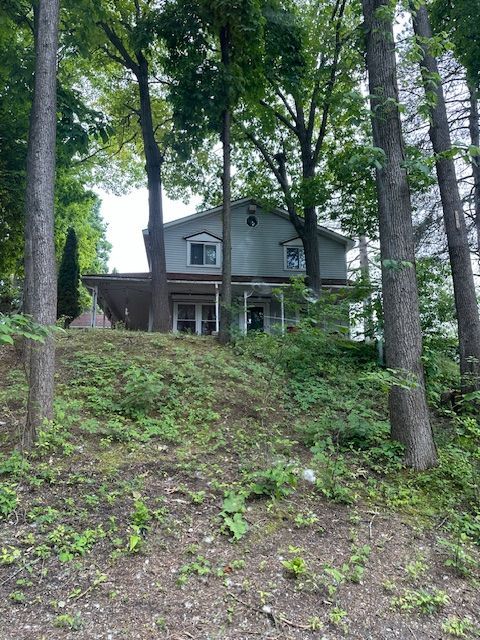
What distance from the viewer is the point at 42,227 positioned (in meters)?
4.72

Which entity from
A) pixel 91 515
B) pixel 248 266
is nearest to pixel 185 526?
pixel 91 515

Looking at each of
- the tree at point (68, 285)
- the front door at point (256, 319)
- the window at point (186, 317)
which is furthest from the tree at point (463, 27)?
the tree at point (68, 285)

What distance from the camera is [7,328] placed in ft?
9.43

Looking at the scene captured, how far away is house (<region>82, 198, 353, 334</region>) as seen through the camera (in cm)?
1709

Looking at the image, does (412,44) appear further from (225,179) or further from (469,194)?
(469,194)

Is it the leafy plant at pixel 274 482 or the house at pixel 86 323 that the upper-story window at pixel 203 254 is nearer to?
the house at pixel 86 323

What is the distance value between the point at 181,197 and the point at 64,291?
6.94 metres

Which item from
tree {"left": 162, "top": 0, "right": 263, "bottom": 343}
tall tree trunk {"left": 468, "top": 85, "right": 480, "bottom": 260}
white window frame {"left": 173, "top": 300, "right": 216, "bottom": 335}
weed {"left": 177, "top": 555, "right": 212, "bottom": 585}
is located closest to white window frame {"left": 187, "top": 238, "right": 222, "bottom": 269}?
white window frame {"left": 173, "top": 300, "right": 216, "bottom": 335}

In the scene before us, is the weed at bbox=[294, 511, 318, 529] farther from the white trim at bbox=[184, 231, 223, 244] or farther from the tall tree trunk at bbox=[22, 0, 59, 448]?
the white trim at bbox=[184, 231, 223, 244]

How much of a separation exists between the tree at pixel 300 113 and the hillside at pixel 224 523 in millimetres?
9631

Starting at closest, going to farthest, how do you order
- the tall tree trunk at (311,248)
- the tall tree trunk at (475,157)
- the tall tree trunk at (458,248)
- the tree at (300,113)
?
1. the tall tree trunk at (458,248)
2. the tall tree trunk at (475,157)
3. the tree at (300,113)
4. the tall tree trunk at (311,248)

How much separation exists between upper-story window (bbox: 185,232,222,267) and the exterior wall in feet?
0.60

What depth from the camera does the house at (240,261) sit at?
56.1ft

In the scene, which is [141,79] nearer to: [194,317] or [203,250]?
[203,250]
